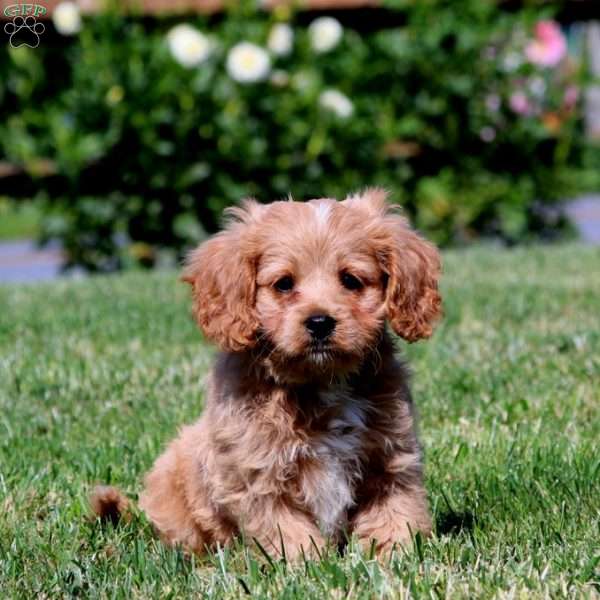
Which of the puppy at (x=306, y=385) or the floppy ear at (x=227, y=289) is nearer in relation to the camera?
the puppy at (x=306, y=385)

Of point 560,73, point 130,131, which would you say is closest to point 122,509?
point 130,131

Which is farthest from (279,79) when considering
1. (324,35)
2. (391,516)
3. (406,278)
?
(391,516)

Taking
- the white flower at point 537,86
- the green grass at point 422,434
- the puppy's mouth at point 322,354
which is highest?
the puppy's mouth at point 322,354

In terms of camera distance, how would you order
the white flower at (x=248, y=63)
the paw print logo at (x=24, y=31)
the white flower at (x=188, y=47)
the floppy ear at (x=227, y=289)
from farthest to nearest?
1. the paw print logo at (x=24, y=31)
2. the white flower at (x=248, y=63)
3. the white flower at (x=188, y=47)
4. the floppy ear at (x=227, y=289)

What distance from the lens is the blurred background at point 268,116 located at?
10602 mm

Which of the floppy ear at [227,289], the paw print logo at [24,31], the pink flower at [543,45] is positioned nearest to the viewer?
the floppy ear at [227,289]

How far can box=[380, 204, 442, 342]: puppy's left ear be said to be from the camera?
13.0 feet

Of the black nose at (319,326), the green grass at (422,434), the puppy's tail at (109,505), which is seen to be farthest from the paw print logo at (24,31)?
the black nose at (319,326)

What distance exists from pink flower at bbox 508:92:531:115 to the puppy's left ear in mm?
8526

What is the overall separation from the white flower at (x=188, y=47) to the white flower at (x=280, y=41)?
650mm

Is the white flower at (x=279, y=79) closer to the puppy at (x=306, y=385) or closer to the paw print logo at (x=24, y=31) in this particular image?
the paw print logo at (x=24, y=31)

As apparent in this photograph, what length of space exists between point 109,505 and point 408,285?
1197 millimetres

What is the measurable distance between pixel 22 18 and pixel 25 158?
121 centimetres

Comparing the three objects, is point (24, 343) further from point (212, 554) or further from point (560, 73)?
point (560, 73)
